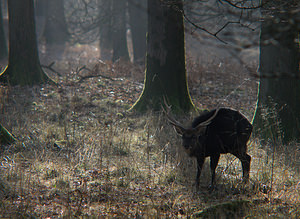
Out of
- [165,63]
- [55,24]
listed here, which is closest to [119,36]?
[55,24]

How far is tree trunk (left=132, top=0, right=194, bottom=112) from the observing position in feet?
27.8

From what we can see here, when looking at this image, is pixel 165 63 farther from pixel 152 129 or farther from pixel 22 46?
pixel 22 46

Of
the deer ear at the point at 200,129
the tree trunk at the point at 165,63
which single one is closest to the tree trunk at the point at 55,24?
the tree trunk at the point at 165,63

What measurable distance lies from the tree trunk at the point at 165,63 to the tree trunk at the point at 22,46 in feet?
15.6

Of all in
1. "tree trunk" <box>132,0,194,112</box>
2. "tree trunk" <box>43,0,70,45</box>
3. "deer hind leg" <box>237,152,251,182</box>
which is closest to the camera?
"deer hind leg" <box>237,152,251,182</box>

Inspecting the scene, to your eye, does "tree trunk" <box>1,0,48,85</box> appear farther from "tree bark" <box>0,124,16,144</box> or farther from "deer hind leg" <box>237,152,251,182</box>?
"deer hind leg" <box>237,152,251,182</box>

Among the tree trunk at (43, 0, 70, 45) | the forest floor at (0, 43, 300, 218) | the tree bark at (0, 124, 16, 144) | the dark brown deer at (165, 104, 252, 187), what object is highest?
the tree trunk at (43, 0, 70, 45)

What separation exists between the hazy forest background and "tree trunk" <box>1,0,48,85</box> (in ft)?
0.12

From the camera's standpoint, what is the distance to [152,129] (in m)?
7.58

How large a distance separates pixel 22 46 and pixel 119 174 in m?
7.83

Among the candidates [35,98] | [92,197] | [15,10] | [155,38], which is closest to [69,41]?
[15,10]

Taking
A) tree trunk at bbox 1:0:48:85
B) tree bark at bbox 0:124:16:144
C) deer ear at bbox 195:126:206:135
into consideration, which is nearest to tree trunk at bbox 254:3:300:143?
deer ear at bbox 195:126:206:135

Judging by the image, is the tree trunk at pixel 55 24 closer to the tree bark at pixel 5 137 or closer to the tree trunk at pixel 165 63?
the tree trunk at pixel 165 63

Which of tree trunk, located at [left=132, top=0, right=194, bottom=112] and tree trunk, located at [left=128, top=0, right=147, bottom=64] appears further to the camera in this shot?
tree trunk, located at [left=128, top=0, right=147, bottom=64]
